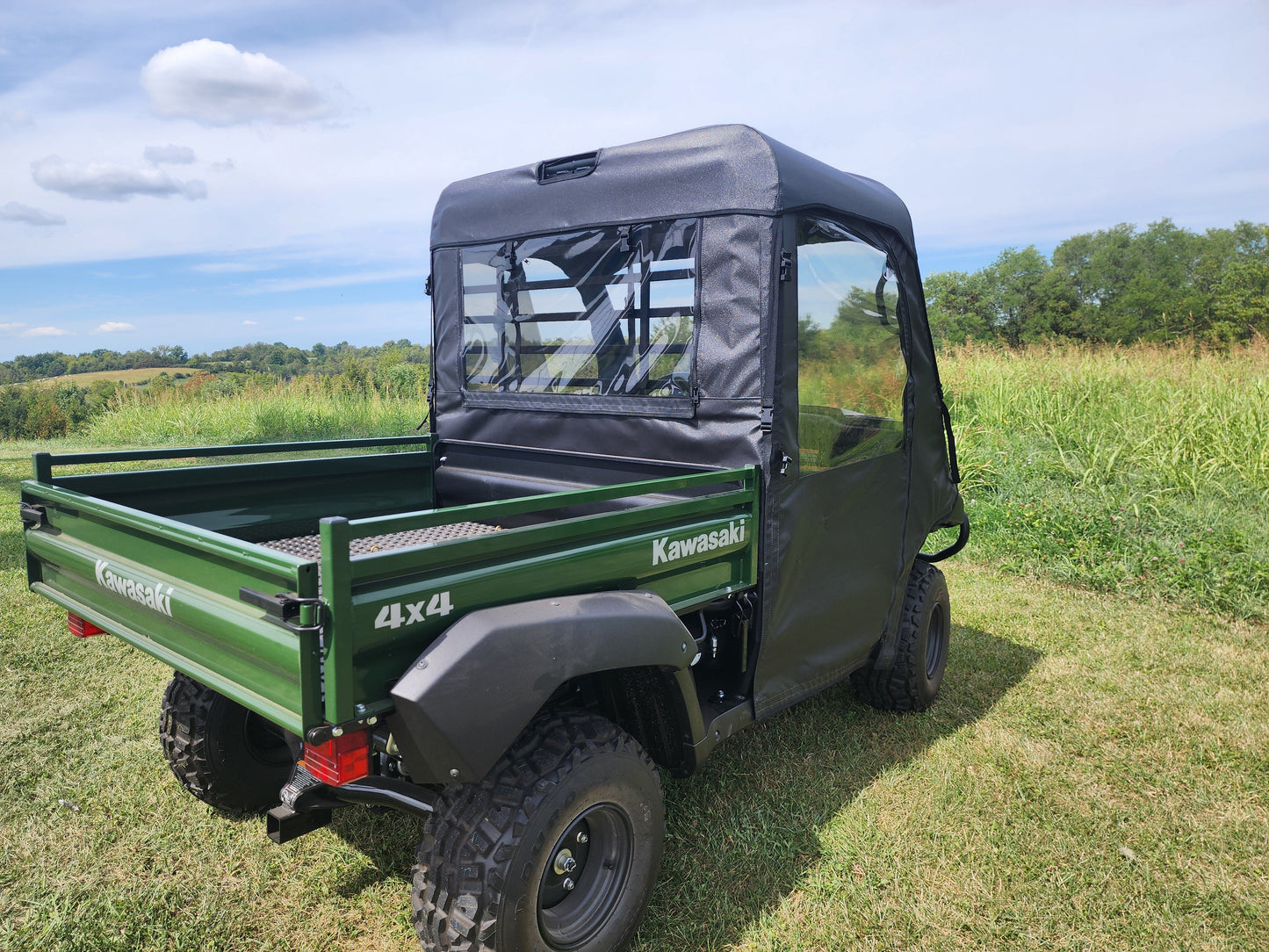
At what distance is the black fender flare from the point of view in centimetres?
190

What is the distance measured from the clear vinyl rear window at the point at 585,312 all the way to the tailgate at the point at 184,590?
1678mm

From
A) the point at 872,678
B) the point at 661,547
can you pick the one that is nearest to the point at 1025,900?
the point at 872,678

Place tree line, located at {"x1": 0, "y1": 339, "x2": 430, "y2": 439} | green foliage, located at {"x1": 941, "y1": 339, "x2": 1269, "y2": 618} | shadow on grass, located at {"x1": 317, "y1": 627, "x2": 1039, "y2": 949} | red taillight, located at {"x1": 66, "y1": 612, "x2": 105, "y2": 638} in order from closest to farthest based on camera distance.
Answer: shadow on grass, located at {"x1": 317, "y1": 627, "x2": 1039, "y2": 949}
red taillight, located at {"x1": 66, "y1": 612, "x2": 105, "y2": 638}
green foliage, located at {"x1": 941, "y1": 339, "x2": 1269, "y2": 618}
tree line, located at {"x1": 0, "y1": 339, "x2": 430, "y2": 439}

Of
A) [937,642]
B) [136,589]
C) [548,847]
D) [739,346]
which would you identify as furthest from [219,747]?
[937,642]

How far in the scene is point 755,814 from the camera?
3172 mm

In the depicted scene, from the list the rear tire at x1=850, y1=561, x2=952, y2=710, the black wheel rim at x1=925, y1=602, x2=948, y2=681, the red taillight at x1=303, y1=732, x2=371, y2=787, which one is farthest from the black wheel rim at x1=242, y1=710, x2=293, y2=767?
the black wheel rim at x1=925, y1=602, x2=948, y2=681

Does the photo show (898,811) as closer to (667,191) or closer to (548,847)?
(548,847)

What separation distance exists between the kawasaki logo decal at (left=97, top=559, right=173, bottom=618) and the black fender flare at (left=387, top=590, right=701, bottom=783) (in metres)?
0.80

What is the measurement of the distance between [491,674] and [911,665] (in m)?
2.60

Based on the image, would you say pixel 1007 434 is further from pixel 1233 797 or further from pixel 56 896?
pixel 56 896

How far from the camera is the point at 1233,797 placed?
3494 millimetres

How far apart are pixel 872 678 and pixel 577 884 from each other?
209cm

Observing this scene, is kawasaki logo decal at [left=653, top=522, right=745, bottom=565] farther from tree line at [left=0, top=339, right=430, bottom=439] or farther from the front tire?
tree line at [left=0, top=339, right=430, bottom=439]

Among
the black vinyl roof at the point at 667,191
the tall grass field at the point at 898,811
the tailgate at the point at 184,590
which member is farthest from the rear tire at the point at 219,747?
the black vinyl roof at the point at 667,191
